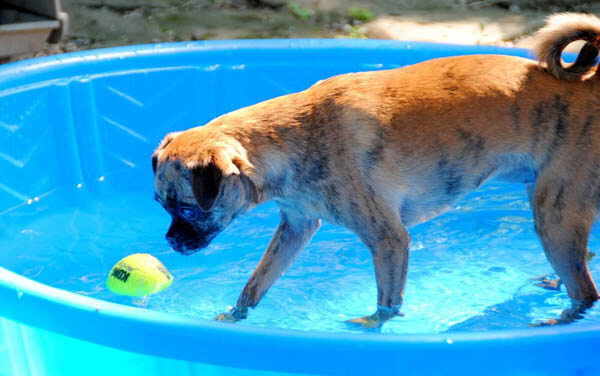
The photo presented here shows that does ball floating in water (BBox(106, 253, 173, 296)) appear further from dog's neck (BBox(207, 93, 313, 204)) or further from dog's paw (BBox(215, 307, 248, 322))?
dog's neck (BBox(207, 93, 313, 204))

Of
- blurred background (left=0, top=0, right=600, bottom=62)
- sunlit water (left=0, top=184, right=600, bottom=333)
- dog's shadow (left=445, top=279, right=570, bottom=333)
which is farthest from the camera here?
blurred background (left=0, top=0, right=600, bottom=62)

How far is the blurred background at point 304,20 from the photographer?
9117 millimetres

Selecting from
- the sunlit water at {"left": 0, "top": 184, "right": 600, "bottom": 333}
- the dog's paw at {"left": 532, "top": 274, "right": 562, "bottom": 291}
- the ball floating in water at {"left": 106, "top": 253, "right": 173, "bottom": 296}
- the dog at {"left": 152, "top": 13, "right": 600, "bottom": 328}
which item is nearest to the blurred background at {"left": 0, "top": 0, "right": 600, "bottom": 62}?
the sunlit water at {"left": 0, "top": 184, "right": 600, "bottom": 333}

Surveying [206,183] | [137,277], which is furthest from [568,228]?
[137,277]

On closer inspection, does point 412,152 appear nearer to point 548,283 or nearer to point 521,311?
point 521,311

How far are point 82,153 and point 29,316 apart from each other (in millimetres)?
3194

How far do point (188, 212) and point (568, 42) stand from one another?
1.86 metres

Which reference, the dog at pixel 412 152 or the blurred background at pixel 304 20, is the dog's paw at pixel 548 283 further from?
the blurred background at pixel 304 20

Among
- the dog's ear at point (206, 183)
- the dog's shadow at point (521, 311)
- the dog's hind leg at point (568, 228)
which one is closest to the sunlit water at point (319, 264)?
the dog's shadow at point (521, 311)

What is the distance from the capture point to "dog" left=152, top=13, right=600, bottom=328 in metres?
3.55

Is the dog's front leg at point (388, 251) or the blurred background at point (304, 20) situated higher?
the dog's front leg at point (388, 251)

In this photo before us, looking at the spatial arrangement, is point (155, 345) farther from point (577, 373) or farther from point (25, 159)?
point (25, 159)

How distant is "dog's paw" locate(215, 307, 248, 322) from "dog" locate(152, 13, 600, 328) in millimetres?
485

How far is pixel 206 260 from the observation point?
4973mm
